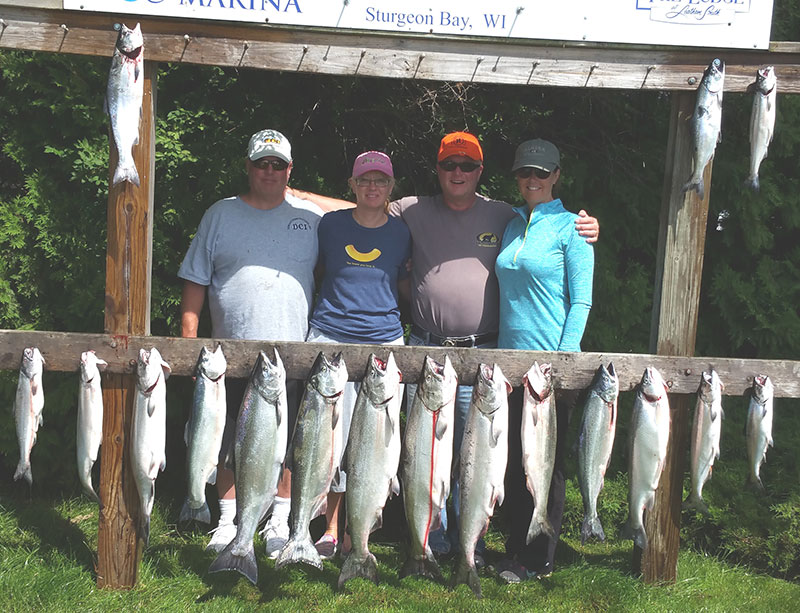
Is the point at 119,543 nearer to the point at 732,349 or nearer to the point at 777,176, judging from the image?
the point at 732,349

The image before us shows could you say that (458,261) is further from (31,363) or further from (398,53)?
(31,363)

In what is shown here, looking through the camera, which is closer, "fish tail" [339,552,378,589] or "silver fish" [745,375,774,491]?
"fish tail" [339,552,378,589]

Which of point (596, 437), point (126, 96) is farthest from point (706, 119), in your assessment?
point (126, 96)

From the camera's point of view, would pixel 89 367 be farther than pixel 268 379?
Yes

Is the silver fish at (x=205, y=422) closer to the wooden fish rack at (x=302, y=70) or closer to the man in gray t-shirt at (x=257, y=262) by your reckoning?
the wooden fish rack at (x=302, y=70)

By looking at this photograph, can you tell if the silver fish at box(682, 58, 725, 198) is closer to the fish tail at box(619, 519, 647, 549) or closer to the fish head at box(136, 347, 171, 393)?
the fish tail at box(619, 519, 647, 549)

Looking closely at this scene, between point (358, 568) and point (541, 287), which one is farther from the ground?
point (541, 287)

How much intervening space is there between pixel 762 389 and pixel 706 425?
13.2 inches

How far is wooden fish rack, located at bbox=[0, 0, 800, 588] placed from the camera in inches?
145

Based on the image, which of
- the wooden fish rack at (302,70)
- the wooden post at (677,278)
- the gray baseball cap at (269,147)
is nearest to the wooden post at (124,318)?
the wooden fish rack at (302,70)

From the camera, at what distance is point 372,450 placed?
11.6ft

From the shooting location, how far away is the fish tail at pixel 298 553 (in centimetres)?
347

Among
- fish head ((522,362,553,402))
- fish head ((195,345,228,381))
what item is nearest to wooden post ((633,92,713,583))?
fish head ((522,362,553,402))

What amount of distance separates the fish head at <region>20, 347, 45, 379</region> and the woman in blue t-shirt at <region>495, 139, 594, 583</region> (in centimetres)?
224
